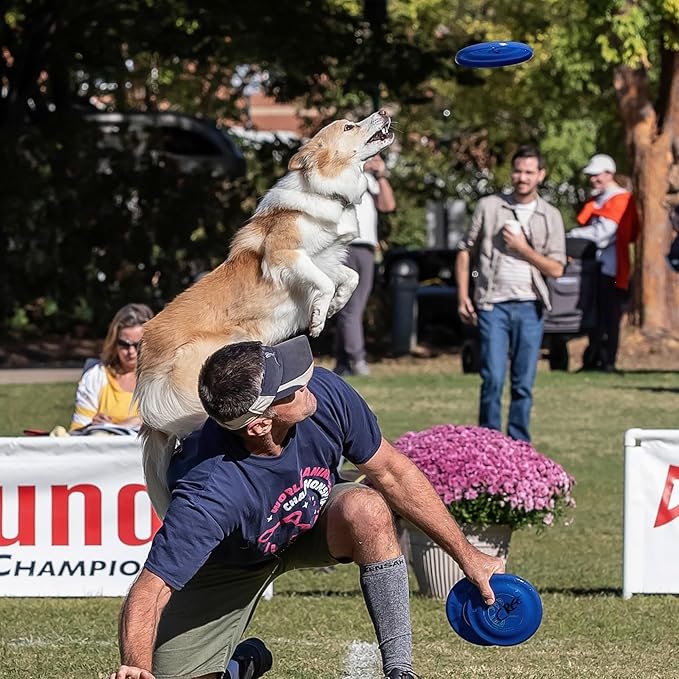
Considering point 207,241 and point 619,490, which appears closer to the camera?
point 619,490

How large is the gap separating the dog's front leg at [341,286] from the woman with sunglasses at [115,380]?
58.3 inches

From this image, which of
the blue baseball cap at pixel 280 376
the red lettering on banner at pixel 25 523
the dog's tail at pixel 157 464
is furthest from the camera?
the red lettering on banner at pixel 25 523

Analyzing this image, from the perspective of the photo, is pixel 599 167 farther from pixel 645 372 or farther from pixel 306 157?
pixel 306 157

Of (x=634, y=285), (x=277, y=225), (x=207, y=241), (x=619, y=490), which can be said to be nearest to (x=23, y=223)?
(x=207, y=241)

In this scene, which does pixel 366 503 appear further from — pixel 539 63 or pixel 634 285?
pixel 539 63

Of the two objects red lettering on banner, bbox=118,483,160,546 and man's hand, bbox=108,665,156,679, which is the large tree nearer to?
red lettering on banner, bbox=118,483,160,546

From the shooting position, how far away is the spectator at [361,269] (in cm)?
1427

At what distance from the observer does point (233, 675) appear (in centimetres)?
504

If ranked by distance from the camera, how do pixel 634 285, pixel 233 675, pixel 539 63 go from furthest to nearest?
1. pixel 539 63
2. pixel 634 285
3. pixel 233 675

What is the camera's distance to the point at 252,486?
14.5 feet

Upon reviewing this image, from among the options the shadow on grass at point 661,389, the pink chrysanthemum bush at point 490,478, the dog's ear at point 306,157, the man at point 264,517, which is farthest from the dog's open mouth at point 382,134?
the shadow on grass at point 661,389

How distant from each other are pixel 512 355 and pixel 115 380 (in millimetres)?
2894

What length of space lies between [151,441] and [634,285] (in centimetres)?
1389

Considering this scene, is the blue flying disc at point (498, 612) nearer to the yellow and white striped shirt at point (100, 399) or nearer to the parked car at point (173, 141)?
the yellow and white striped shirt at point (100, 399)
